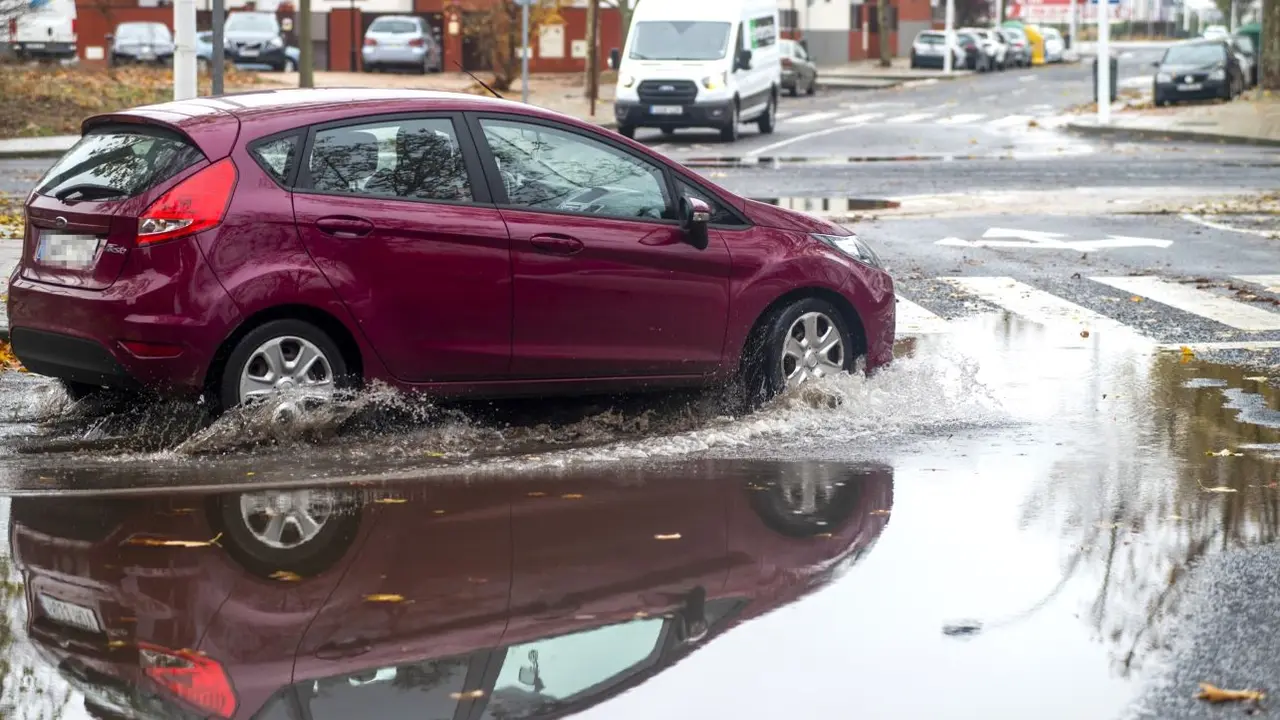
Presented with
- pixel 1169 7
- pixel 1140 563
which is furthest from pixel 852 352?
pixel 1169 7

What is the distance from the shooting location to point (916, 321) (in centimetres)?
1248

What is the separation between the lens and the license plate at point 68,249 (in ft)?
25.9

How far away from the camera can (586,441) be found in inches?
341

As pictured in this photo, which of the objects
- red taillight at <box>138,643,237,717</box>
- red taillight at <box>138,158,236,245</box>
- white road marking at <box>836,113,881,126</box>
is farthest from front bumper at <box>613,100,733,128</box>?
red taillight at <box>138,643,237,717</box>

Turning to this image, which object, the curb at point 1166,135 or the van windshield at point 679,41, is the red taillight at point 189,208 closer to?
the van windshield at point 679,41

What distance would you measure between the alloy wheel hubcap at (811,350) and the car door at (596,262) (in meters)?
0.40

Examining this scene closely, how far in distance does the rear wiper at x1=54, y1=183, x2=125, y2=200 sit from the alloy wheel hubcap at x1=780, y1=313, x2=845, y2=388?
10.2 feet

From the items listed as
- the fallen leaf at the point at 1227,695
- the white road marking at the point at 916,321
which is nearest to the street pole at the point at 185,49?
the white road marking at the point at 916,321

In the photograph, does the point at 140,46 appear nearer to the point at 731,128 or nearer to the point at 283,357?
the point at 731,128

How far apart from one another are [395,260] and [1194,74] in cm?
3940

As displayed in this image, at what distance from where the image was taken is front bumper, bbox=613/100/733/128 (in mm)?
32812

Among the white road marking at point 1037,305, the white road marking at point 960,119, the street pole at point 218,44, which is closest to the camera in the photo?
the white road marking at point 1037,305

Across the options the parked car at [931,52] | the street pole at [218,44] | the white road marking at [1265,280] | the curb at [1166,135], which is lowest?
the white road marking at [1265,280]

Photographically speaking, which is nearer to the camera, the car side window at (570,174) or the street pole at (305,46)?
the car side window at (570,174)
